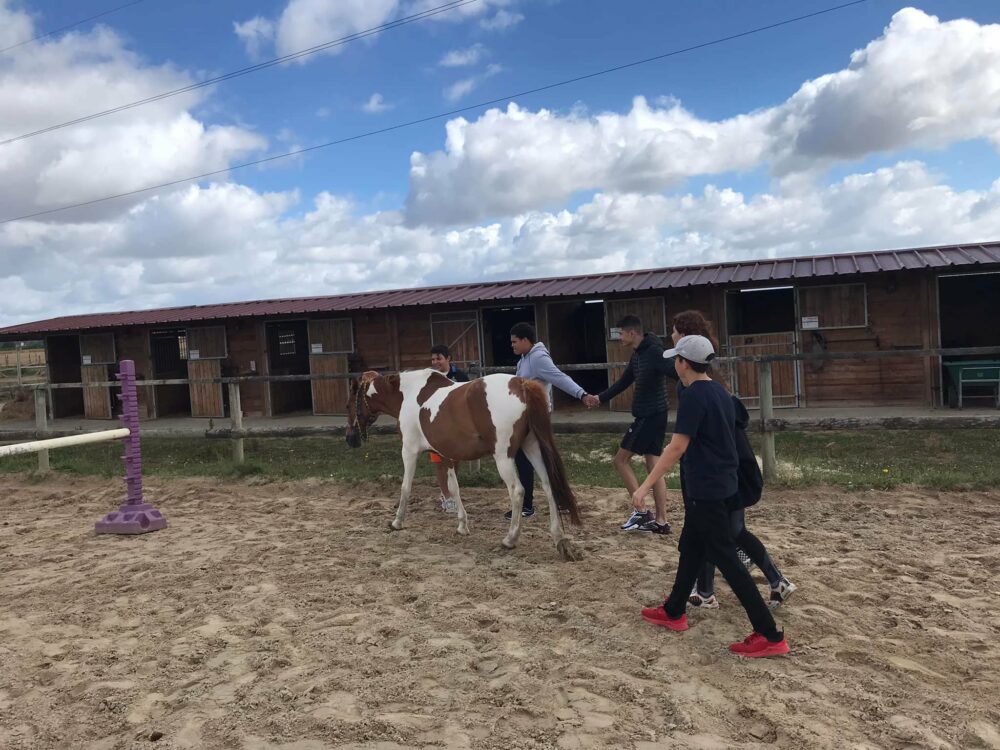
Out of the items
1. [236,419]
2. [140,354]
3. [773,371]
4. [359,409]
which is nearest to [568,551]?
[359,409]

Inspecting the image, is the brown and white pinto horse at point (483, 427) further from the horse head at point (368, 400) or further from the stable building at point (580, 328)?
the stable building at point (580, 328)

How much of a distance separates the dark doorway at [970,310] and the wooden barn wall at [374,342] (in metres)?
11.2

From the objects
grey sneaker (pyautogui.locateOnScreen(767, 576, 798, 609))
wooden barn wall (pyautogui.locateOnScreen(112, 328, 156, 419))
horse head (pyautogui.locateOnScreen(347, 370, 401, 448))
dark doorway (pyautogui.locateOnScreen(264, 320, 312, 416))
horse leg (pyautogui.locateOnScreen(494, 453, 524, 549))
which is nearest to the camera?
grey sneaker (pyautogui.locateOnScreen(767, 576, 798, 609))

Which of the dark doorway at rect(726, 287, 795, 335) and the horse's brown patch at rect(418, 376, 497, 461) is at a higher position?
the dark doorway at rect(726, 287, 795, 335)

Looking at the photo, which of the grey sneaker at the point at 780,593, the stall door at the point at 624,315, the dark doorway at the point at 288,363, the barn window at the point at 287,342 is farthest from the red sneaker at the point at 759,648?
the barn window at the point at 287,342

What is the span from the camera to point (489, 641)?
348cm

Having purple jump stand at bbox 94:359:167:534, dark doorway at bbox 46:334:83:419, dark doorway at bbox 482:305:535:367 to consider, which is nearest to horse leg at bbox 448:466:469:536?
purple jump stand at bbox 94:359:167:534

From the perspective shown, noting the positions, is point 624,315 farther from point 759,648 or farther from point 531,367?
point 759,648

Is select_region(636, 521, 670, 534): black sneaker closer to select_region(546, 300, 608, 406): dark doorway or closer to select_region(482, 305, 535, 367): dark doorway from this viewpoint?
select_region(546, 300, 608, 406): dark doorway

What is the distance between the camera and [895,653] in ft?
10.4

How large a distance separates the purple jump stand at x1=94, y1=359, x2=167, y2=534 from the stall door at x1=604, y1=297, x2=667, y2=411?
8.46 meters

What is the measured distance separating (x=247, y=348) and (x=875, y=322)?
12.7 metres

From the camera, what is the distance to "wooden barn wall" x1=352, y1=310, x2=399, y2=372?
14.9 meters

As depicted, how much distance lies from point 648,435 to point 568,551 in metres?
1.03
